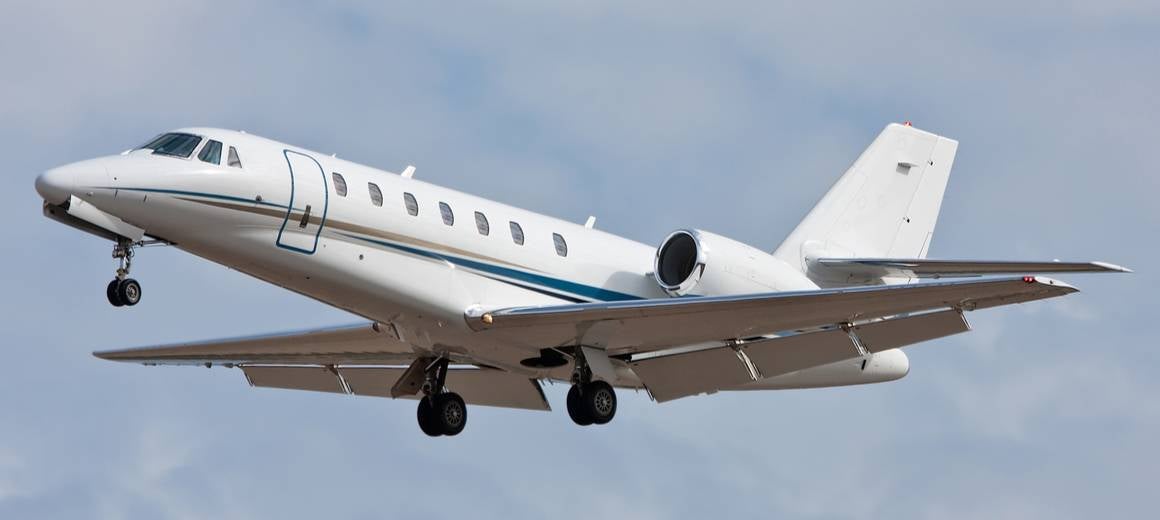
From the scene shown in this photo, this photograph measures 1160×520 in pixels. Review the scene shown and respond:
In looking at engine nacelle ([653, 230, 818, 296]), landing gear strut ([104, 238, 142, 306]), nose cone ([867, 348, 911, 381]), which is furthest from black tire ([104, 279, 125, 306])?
nose cone ([867, 348, 911, 381])

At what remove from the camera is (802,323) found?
76.3 feet

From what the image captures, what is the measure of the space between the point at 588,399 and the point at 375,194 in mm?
3804

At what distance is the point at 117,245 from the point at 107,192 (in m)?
0.74

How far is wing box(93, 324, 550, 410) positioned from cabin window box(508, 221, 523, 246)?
2021mm

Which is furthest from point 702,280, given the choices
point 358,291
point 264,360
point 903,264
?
point 264,360

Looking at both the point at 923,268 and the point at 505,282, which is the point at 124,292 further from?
the point at 923,268

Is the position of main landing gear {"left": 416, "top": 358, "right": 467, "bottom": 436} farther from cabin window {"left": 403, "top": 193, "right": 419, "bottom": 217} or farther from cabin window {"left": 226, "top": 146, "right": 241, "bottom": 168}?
cabin window {"left": 226, "top": 146, "right": 241, "bottom": 168}

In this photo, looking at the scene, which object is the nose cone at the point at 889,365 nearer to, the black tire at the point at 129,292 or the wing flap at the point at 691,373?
the wing flap at the point at 691,373

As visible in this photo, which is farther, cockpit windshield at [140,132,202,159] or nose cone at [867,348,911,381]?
nose cone at [867,348,911,381]

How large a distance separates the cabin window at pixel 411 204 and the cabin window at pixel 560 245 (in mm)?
2182

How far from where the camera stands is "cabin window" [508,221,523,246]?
23500mm

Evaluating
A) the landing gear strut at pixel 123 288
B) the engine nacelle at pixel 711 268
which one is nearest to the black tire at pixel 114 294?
the landing gear strut at pixel 123 288

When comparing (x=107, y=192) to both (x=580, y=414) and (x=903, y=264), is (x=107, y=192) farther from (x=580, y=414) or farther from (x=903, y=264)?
(x=903, y=264)

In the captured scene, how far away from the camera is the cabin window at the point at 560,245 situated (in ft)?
78.8
